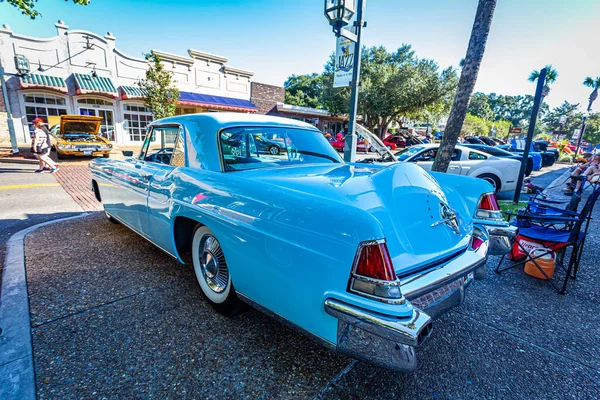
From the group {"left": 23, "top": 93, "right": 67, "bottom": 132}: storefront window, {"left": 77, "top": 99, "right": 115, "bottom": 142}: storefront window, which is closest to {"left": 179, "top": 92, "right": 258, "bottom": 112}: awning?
{"left": 77, "top": 99, "right": 115, "bottom": 142}: storefront window

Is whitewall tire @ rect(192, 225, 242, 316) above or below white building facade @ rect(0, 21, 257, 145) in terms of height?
below

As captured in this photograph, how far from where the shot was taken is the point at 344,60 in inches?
193

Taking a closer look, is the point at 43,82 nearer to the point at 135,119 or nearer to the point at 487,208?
the point at 135,119

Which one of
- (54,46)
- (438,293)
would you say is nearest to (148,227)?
(438,293)

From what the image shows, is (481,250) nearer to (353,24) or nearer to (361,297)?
(361,297)

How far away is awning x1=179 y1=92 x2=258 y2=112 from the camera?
771 inches

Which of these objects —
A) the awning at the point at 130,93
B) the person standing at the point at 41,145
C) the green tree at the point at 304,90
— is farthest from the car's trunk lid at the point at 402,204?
the green tree at the point at 304,90

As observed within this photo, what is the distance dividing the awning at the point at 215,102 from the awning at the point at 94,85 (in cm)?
377

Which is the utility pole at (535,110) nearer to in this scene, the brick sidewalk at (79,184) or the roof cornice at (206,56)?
the brick sidewalk at (79,184)

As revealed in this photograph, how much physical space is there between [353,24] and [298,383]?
4.89 meters

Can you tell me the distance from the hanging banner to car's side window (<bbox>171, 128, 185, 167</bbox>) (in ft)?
10.4

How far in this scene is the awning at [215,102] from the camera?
19.6m

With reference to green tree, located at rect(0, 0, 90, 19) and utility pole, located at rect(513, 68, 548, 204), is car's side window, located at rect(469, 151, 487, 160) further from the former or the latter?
green tree, located at rect(0, 0, 90, 19)

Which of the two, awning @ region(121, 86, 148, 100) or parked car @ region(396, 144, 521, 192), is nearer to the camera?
parked car @ region(396, 144, 521, 192)
